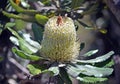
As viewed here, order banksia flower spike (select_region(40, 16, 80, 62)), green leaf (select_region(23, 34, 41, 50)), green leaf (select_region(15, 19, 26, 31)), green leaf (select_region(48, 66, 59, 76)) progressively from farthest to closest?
green leaf (select_region(15, 19, 26, 31)) < green leaf (select_region(23, 34, 41, 50)) < banksia flower spike (select_region(40, 16, 80, 62)) < green leaf (select_region(48, 66, 59, 76))

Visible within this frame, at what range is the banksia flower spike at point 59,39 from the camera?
4.83 ft

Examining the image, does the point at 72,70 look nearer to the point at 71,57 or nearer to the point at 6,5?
the point at 71,57

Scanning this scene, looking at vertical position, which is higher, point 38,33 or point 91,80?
point 38,33

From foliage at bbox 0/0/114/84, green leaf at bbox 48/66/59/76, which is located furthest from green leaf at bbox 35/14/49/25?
green leaf at bbox 48/66/59/76

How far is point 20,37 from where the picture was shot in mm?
1569

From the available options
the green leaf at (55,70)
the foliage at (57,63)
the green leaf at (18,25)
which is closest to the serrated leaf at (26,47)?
the foliage at (57,63)

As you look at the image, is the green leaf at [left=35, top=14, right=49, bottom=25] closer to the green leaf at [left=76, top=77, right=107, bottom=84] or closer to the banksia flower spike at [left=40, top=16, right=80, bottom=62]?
the banksia flower spike at [left=40, top=16, right=80, bottom=62]

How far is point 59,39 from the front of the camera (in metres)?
1.49

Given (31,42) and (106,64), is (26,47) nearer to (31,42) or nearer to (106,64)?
(31,42)

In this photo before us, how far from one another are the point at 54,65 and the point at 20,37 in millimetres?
187

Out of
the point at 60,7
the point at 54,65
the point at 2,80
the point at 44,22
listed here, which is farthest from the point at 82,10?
the point at 2,80

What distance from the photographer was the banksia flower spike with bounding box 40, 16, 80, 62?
147 centimetres

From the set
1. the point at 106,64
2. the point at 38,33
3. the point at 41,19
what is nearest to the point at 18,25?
the point at 38,33

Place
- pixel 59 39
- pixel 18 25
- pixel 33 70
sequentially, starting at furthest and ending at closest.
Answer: pixel 18 25
pixel 59 39
pixel 33 70
